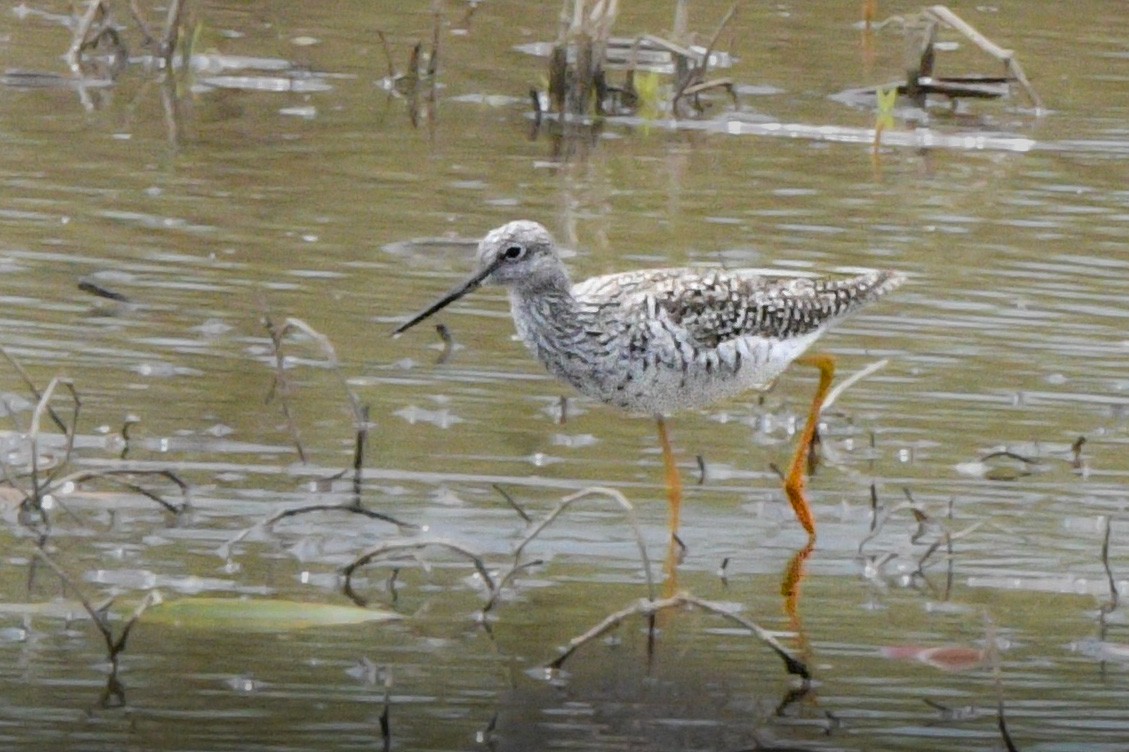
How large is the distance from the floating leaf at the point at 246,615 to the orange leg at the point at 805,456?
1742mm

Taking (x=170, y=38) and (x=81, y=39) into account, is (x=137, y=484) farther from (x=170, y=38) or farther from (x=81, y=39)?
(x=170, y=38)

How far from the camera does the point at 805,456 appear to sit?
27.6ft

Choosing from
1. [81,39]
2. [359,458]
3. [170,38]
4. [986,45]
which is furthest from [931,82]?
[359,458]

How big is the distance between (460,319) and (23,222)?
236 centimetres

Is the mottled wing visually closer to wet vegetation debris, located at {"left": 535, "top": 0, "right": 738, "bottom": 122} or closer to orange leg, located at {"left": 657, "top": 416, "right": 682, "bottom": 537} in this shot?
orange leg, located at {"left": 657, "top": 416, "right": 682, "bottom": 537}

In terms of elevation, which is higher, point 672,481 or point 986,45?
point 986,45

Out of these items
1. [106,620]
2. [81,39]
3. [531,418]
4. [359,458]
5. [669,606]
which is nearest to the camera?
[669,606]

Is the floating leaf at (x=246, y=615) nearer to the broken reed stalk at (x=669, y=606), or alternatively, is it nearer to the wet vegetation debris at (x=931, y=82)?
the broken reed stalk at (x=669, y=606)

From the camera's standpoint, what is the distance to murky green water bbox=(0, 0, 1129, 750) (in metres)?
6.50

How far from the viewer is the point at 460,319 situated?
10633mm

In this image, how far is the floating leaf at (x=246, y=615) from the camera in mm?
6836

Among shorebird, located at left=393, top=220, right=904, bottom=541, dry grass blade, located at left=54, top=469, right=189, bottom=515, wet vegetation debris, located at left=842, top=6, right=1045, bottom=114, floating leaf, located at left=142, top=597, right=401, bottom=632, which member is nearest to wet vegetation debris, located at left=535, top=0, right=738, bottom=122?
A: wet vegetation debris, located at left=842, top=6, right=1045, bottom=114

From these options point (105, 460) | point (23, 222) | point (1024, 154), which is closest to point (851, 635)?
point (105, 460)

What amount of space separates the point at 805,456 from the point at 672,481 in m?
0.54
